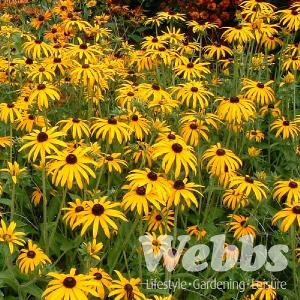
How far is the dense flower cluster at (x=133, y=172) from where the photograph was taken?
2.26 metres

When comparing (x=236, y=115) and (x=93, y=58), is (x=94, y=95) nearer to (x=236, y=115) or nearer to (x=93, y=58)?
(x=93, y=58)

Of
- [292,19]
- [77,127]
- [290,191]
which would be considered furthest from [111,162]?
[292,19]

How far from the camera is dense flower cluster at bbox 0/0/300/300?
7.41ft

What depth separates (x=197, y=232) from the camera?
2703 millimetres

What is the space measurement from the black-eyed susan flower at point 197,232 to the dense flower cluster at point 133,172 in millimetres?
14

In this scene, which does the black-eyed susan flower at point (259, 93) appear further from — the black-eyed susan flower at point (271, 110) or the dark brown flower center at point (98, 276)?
the dark brown flower center at point (98, 276)

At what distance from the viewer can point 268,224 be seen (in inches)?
118


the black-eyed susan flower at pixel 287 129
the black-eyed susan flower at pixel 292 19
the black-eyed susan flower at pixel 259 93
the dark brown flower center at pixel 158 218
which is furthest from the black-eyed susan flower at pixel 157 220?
the black-eyed susan flower at pixel 292 19

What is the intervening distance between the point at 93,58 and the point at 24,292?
1.37 meters

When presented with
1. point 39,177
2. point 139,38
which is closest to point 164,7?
point 139,38

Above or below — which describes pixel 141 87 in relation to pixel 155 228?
above

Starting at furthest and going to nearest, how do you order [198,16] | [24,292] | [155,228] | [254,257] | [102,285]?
[198,16], [254,257], [155,228], [24,292], [102,285]

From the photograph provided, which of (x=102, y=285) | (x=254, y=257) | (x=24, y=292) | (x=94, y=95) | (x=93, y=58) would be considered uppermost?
(x=93, y=58)

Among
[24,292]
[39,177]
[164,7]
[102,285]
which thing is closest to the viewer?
[102,285]
